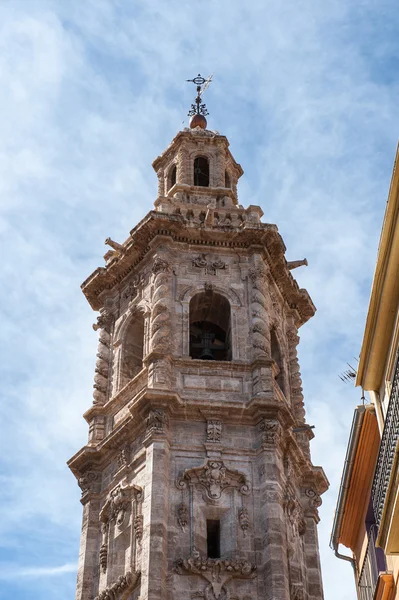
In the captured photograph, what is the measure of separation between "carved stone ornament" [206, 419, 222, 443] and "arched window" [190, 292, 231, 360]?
9.49ft

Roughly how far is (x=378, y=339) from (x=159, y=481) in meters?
8.57

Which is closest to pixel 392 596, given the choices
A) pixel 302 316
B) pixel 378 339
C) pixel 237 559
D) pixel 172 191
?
pixel 378 339

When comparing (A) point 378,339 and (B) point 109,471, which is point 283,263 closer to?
(B) point 109,471

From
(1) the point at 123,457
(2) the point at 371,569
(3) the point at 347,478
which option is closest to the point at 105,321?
(1) the point at 123,457

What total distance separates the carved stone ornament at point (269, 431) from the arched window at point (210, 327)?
3.01m

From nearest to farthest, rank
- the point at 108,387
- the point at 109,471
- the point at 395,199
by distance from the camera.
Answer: the point at 395,199 → the point at 109,471 → the point at 108,387

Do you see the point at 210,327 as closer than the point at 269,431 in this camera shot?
No

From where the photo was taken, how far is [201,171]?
31906 mm

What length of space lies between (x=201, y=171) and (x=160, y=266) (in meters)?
6.87

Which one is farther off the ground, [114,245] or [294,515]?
[114,245]

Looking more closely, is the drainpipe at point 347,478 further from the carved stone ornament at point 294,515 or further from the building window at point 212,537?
A: the carved stone ornament at point 294,515

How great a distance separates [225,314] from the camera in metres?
26.5

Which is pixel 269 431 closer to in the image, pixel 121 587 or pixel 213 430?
pixel 213 430

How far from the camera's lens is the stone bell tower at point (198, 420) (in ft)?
68.2
